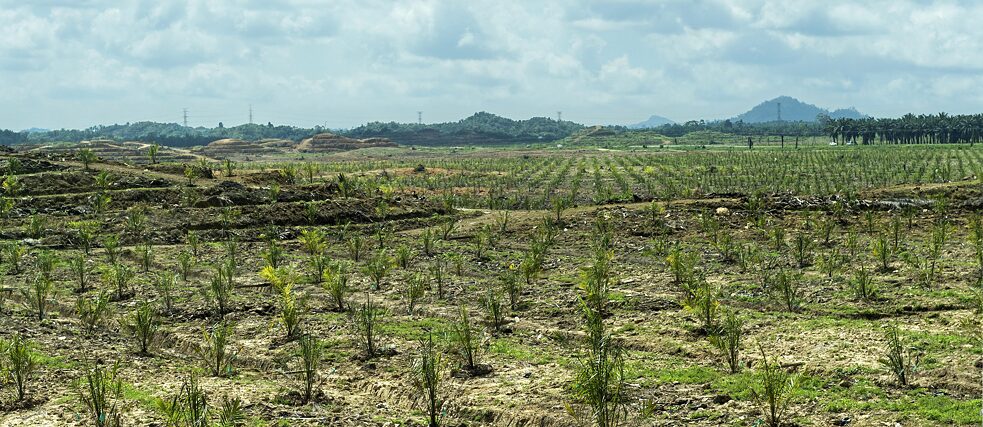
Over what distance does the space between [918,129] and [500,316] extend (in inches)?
5623

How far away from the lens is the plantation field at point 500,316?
34.9ft

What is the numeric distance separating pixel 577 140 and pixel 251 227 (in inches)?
6313

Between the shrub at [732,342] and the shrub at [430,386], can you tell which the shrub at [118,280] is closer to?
the shrub at [430,386]

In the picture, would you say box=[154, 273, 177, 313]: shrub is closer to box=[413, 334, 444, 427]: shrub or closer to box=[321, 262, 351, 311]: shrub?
box=[321, 262, 351, 311]: shrub

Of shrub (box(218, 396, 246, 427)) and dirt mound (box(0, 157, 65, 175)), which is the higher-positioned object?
dirt mound (box(0, 157, 65, 175))

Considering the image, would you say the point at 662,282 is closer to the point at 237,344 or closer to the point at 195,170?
the point at 237,344

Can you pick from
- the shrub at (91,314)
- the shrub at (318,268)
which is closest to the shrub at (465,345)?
the shrub at (91,314)

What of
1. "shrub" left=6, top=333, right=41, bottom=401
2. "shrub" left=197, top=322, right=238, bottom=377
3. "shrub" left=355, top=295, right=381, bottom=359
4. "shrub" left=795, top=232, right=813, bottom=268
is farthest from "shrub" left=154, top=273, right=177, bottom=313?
"shrub" left=795, top=232, right=813, bottom=268

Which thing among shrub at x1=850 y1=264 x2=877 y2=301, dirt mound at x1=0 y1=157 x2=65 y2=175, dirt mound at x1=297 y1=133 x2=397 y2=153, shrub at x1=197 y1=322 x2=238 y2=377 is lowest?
shrub at x1=197 y1=322 x2=238 y2=377

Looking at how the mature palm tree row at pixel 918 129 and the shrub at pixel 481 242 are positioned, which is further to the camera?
the mature palm tree row at pixel 918 129

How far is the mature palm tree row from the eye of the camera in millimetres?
134250

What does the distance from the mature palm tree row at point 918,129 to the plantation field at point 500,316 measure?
117 metres

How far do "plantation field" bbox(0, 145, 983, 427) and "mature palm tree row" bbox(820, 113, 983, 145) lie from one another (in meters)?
117

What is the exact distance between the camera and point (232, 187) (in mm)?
35906
